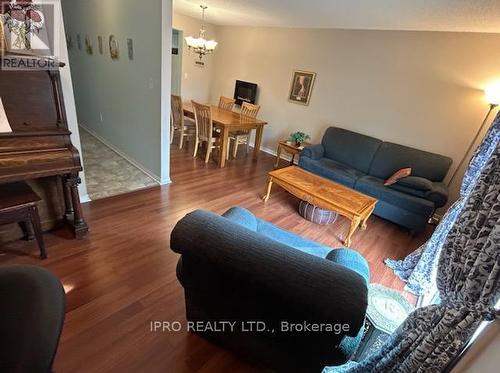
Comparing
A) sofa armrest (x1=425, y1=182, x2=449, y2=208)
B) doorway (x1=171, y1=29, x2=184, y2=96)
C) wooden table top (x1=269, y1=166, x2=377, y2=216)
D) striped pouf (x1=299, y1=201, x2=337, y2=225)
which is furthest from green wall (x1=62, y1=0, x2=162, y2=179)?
sofa armrest (x1=425, y1=182, x2=449, y2=208)

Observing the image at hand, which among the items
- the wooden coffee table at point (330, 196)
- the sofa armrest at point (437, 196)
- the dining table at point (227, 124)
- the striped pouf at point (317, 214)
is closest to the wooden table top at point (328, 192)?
the wooden coffee table at point (330, 196)

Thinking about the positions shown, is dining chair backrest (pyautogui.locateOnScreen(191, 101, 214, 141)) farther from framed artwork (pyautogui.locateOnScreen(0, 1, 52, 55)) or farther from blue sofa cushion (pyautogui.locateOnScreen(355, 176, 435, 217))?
blue sofa cushion (pyautogui.locateOnScreen(355, 176, 435, 217))

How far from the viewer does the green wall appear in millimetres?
2867

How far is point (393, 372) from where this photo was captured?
1.10 metres

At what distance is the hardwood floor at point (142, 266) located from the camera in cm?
142

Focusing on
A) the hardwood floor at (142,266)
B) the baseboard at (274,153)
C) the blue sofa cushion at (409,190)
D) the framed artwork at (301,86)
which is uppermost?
the framed artwork at (301,86)

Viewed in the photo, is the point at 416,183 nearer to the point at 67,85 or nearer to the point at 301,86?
the point at 301,86

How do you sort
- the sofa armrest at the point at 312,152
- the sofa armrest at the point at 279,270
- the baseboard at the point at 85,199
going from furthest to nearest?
the sofa armrest at the point at 312,152 → the baseboard at the point at 85,199 → the sofa armrest at the point at 279,270

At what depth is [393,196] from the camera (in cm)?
304

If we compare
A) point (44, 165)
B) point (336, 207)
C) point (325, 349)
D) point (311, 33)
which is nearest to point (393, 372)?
point (325, 349)

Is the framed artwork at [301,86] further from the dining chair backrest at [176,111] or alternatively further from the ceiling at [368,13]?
the dining chair backrest at [176,111]

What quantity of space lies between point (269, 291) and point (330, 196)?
1857 mm

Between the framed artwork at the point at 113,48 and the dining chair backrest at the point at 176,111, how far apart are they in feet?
3.13

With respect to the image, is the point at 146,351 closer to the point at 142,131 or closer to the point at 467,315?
the point at 467,315
